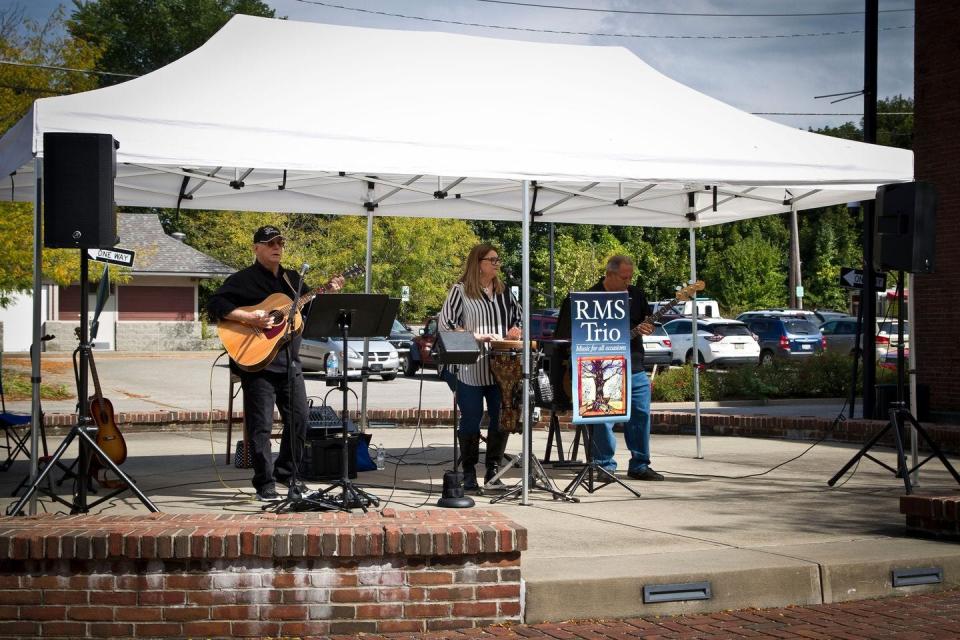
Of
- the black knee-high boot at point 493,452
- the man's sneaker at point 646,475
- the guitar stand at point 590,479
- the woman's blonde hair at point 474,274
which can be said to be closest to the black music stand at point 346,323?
the woman's blonde hair at point 474,274

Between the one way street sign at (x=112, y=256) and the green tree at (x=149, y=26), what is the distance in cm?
6175

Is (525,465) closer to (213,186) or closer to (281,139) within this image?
(281,139)

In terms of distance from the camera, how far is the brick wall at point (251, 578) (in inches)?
203

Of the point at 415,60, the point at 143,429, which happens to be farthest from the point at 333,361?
the point at 415,60

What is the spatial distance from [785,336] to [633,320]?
24.5 m

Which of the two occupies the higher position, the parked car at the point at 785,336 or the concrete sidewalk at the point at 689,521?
the parked car at the point at 785,336

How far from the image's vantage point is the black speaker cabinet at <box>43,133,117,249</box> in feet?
21.7

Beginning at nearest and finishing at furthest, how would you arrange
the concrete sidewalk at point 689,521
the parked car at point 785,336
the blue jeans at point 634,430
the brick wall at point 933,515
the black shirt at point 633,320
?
the concrete sidewalk at point 689,521, the brick wall at point 933,515, the black shirt at point 633,320, the blue jeans at point 634,430, the parked car at point 785,336

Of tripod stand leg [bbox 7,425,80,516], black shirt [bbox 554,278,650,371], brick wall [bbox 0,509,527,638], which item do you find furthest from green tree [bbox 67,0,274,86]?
brick wall [bbox 0,509,527,638]

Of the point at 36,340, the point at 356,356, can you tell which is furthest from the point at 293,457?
the point at 356,356

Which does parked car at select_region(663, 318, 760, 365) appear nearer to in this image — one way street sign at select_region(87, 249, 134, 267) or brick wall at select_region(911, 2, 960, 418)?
brick wall at select_region(911, 2, 960, 418)

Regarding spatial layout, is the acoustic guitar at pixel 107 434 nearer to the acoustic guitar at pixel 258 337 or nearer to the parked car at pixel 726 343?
the acoustic guitar at pixel 258 337

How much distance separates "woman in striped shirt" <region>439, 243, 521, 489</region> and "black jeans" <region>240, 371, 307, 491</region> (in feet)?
4.30

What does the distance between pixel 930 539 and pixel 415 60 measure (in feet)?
17.6
